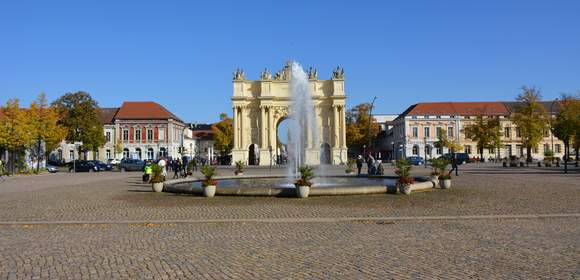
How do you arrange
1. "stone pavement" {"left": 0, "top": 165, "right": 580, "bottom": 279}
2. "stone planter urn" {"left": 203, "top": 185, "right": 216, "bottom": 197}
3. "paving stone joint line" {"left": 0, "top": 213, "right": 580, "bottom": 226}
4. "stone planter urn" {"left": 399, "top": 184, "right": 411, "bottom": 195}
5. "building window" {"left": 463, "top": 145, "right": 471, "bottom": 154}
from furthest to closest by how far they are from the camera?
"building window" {"left": 463, "top": 145, "right": 471, "bottom": 154} < "stone planter urn" {"left": 203, "top": 185, "right": 216, "bottom": 197} < "stone planter urn" {"left": 399, "top": 184, "right": 411, "bottom": 195} < "paving stone joint line" {"left": 0, "top": 213, "right": 580, "bottom": 226} < "stone pavement" {"left": 0, "top": 165, "right": 580, "bottom": 279}

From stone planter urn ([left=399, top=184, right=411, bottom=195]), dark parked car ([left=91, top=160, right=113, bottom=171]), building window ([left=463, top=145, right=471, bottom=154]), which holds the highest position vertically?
building window ([left=463, top=145, right=471, bottom=154])

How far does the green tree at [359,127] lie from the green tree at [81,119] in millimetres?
50225

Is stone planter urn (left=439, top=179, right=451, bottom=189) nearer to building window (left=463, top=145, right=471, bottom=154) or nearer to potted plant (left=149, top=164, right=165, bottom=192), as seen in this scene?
potted plant (left=149, top=164, right=165, bottom=192)

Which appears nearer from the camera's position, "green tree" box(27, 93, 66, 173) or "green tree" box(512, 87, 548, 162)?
"green tree" box(27, 93, 66, 173)

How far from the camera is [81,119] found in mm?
78125

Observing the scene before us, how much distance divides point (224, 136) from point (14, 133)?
59.2 metres

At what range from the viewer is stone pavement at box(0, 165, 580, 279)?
812 cm

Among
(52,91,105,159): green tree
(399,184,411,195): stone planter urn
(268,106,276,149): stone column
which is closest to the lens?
(399,184,411,195): stone planter urn

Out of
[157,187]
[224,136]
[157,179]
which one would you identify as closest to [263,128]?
[224,136]

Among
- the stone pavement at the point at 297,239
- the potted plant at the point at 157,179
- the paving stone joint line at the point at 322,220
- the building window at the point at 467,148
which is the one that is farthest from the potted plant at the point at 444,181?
the building window at the point at 467,148

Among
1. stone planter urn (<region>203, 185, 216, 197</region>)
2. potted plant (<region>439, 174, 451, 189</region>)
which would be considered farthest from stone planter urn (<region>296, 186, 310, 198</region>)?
potted plant (<region>439, 174, 451, 189</region>)

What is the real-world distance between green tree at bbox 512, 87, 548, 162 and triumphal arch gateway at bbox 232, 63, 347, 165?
27.1 m

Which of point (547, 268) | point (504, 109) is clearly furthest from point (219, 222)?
point (504, 109)

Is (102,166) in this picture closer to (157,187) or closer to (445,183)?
(157,187)
